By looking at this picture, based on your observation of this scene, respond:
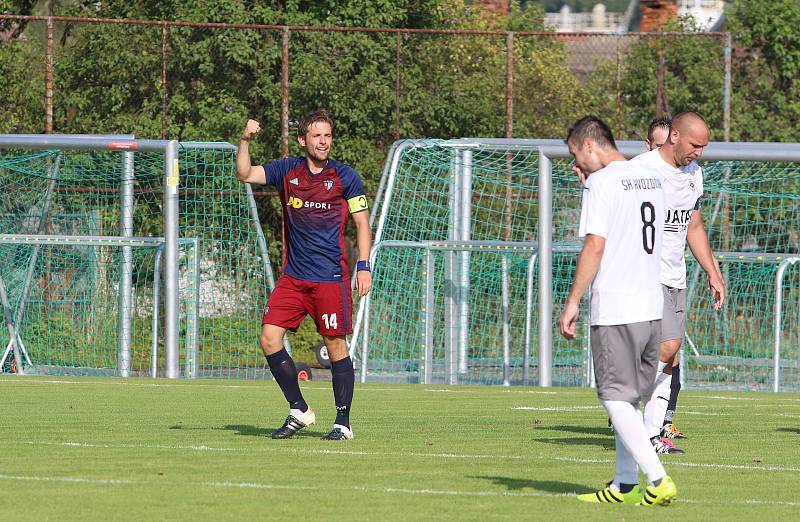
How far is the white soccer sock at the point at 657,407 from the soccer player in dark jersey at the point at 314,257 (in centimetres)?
187

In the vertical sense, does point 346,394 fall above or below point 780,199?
below

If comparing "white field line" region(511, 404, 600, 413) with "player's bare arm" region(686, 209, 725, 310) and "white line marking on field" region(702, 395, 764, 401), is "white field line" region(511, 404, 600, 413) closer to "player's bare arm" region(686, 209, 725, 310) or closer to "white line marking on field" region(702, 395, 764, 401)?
"white line marking on field" region(702, 395, 764, 401)

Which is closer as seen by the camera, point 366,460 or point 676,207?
point 366,460

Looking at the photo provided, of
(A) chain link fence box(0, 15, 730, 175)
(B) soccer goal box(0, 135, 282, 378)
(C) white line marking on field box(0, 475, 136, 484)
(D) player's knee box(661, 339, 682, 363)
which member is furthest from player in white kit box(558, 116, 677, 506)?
(A) chain link fence box(0, 15, 730, 175)

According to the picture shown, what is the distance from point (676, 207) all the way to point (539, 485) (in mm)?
2621

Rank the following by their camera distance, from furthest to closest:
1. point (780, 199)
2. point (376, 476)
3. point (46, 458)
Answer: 1. point (780, 199)
2. point (46, 458)
3. point (376, 476)

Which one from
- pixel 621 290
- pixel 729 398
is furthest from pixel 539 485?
pixel 729 398

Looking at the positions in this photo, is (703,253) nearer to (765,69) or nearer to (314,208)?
(314,208)

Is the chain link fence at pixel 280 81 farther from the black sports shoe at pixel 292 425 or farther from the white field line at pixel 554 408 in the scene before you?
the black sports shoe at pixel 292 425

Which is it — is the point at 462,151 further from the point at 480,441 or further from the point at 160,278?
the point at 480,441

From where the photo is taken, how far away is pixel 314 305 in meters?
9.91

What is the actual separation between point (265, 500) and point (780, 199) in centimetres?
1430

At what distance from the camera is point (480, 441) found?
995cm

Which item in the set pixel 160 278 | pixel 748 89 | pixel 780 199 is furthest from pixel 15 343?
pixel 748 89
